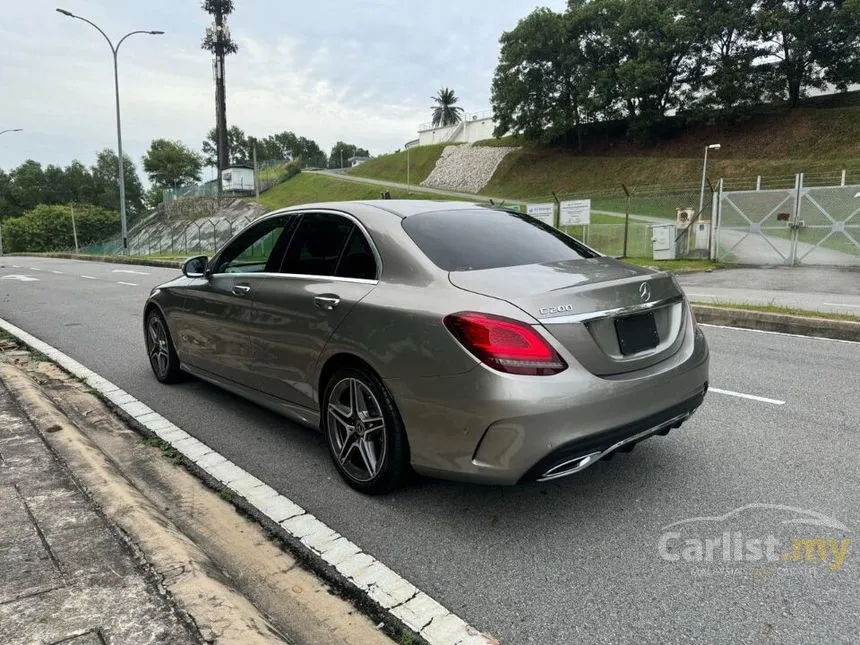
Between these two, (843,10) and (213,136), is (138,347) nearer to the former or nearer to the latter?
(843,10)

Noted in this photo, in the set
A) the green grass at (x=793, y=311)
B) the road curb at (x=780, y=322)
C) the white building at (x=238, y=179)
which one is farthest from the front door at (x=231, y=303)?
the white building at (x=238, y=179)

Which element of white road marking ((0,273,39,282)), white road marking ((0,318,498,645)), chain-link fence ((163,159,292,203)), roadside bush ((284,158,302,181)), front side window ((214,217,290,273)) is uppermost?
roadside bush ((284,158,302,181))

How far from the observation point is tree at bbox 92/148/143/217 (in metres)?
118

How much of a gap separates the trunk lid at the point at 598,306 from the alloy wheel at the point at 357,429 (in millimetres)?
821

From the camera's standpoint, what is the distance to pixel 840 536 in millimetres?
2863

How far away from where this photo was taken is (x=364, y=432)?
3.32 m

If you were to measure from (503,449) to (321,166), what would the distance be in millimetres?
98449

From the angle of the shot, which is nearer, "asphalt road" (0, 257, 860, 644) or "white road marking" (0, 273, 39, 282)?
"asphalt road" (0, 257, 860, 644)

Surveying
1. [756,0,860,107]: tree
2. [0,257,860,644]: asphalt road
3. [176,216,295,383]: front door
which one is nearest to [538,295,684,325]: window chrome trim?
[0,257,860,644]: asphalt road

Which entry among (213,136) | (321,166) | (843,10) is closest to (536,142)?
(843,10)

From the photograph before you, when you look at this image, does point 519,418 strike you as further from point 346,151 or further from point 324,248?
point 346,151

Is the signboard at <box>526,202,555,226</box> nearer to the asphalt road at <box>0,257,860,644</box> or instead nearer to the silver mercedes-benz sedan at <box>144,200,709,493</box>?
the asphalt road at <box>0,257,860,644</box>

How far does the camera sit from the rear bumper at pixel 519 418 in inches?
105

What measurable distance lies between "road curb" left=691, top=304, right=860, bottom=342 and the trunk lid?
5573 millimetres
